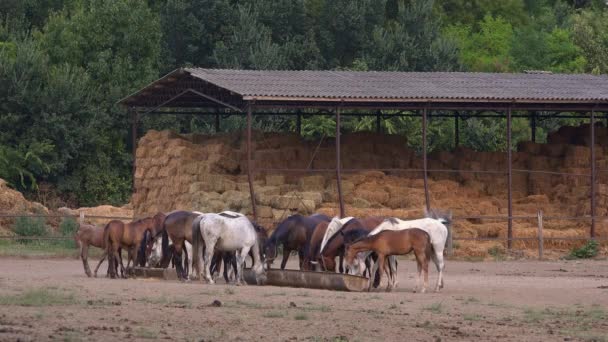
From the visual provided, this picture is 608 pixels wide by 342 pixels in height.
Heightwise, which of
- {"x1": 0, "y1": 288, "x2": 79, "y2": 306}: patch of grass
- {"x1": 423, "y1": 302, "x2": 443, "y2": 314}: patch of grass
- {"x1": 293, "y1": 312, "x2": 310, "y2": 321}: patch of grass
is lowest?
{"x1": 293, "y1": 312, "x2": 310, "y2": 321}: patch of grass

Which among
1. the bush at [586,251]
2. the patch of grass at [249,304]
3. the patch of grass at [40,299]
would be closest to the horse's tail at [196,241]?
the patch of grass at [40,299]

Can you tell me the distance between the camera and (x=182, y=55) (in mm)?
64312

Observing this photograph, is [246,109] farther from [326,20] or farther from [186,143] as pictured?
[326,20]

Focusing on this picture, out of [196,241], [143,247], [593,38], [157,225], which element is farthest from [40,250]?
[593,38]

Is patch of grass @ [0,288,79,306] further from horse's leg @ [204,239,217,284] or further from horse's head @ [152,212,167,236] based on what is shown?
horse's head @ [152,212,167,236]

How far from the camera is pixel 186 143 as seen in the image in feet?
134

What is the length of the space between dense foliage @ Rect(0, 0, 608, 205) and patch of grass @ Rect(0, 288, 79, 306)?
28151 mm

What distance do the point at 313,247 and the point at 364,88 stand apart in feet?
35.7

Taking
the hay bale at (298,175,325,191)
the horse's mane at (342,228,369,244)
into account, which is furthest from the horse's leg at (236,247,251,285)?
the hay bale at (298,175,325,191)

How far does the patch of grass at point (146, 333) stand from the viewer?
18.3m

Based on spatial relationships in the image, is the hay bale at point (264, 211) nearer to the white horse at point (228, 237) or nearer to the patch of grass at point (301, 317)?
the white horse at point (228, 237)

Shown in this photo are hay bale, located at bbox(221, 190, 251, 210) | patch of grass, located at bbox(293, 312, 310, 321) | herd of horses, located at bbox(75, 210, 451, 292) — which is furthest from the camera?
hay bale, located at bbox(221, 190, 251, 210)

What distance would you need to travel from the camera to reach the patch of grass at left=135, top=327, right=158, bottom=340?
18344 millimetres

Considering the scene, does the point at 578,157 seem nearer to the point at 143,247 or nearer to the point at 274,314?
the point at 143,247
